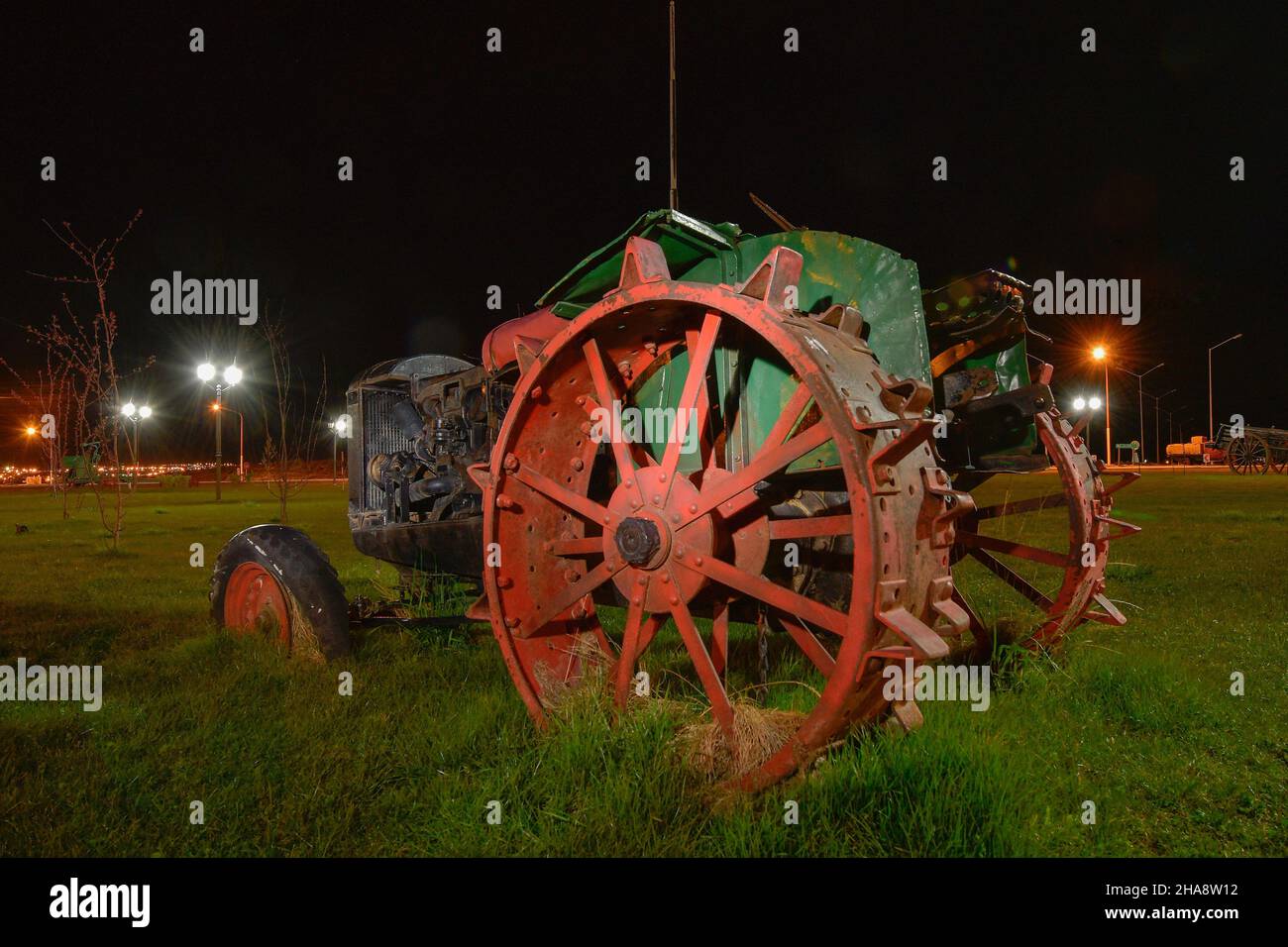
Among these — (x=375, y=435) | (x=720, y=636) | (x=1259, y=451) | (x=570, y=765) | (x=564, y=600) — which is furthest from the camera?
(x=1259, y=451)

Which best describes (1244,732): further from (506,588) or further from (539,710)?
(506,588)

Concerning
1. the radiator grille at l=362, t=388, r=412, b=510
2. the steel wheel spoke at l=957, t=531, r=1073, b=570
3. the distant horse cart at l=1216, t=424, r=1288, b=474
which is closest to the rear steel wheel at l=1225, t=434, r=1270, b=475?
the distant horse cart at l=1216, t=424, r=1288, b=474

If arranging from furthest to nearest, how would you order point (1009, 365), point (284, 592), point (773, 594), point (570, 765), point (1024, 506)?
point (1024, 506) < point (284, 592) < point (1009, 365) < point (570, 765) < point (773, 594)

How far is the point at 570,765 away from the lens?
340cm

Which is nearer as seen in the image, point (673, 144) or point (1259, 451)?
point (673, 144)

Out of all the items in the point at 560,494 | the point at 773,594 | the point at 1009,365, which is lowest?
the point at 773,594

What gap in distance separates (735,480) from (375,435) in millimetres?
4775

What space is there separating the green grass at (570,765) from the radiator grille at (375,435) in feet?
4.90

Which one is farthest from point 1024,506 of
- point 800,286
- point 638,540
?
point 638,540

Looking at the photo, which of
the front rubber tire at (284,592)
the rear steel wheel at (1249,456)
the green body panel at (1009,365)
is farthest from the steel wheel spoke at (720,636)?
the rear steel wheel at (1249,456)

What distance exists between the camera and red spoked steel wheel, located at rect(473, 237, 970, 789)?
9.34 ft

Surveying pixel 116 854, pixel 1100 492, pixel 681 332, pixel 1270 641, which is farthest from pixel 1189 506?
pixel 116 854

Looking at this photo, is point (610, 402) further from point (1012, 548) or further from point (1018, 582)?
point (1018, 582)

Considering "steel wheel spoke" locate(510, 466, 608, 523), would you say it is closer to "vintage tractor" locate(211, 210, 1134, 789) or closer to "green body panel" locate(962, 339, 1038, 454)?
"vintage tractor" locate(211, 210, 1134, 789)
